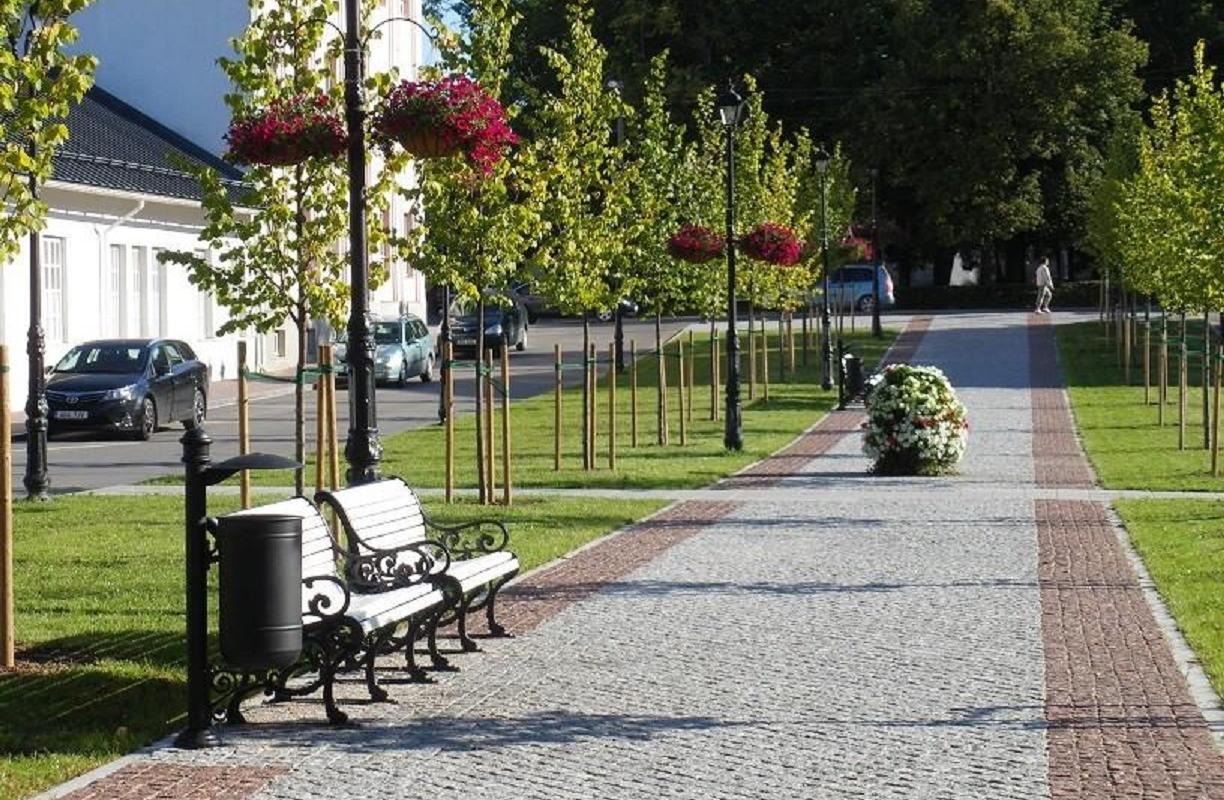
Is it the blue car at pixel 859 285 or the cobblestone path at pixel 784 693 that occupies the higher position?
the blue car at pixel 859 285

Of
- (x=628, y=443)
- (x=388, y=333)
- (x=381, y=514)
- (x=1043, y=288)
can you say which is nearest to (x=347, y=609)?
(x=381, y=514)

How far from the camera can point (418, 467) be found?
2744 cm

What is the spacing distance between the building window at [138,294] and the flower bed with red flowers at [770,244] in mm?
19441

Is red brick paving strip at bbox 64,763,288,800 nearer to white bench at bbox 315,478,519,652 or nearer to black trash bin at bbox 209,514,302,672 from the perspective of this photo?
black trash bin at bbox 209,514,302,672

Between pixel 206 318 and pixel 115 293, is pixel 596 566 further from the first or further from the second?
pixel 206 318

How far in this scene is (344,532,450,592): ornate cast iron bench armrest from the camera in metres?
11.5

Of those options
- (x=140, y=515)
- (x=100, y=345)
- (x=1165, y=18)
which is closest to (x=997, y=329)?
(x=1165, y=18)

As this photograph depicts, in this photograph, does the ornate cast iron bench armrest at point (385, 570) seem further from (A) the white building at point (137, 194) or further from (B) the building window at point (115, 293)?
(B) the building window at point (115, 293)

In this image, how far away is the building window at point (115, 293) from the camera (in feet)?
152

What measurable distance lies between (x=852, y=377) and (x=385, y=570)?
29597 mm

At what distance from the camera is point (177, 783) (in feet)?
28.3

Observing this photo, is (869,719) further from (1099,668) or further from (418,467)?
(418,467)

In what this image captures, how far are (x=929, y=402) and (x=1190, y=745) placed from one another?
16.9 meters

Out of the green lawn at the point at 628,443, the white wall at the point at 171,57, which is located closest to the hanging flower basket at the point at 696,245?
the green lawn at the point at 628,443
